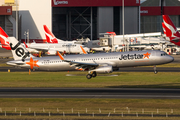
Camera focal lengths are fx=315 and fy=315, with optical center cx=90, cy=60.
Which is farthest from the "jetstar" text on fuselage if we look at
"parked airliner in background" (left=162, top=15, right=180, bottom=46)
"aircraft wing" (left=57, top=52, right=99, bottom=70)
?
"parked airliner in background" (left=162, top=15, right=180, bottom=46)

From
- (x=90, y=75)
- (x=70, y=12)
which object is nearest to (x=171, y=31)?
(x=90, y=75)

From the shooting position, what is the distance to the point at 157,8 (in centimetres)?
18300

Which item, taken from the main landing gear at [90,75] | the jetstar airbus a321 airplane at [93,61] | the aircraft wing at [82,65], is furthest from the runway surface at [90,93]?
the main landing gear at [90,75]

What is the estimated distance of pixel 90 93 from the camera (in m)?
33.4

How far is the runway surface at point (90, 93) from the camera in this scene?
31.6 meters

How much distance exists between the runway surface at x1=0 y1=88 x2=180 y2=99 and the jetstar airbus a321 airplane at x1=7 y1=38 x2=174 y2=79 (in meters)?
10.4

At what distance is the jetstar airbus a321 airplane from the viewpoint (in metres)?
47.4

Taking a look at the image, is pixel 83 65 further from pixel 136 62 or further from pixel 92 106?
pixel 92 106

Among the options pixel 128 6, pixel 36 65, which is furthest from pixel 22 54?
pixel 128 6

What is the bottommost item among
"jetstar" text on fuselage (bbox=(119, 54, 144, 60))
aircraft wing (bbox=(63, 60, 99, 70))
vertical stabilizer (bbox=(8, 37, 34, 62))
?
aircraft wing (bbox=(63, 60, 99, 70))

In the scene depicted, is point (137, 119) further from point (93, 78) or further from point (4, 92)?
point (93, 78)

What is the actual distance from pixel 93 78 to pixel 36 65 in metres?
9.45

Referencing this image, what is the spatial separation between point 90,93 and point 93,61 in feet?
52.6

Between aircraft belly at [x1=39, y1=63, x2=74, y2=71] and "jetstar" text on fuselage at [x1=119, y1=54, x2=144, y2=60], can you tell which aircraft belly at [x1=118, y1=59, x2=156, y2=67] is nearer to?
"jetstar" text on fuselage at [x1=119, y1=54, x2=144, y2=60]
